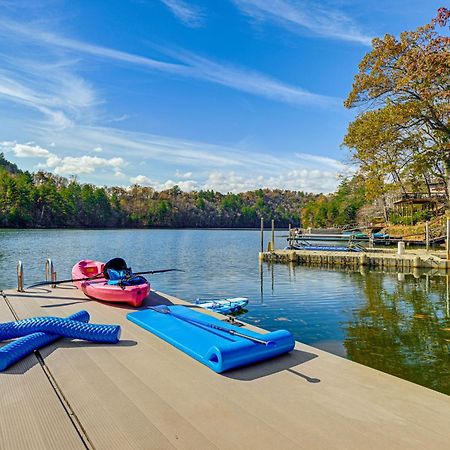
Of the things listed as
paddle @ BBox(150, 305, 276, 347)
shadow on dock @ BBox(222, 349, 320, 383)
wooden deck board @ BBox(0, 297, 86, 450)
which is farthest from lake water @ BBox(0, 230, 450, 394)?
wooden deck board @ BBox(0, 297, 86, 450)

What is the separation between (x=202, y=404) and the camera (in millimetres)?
3512

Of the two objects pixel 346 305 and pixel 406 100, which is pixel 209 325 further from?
pixel 406 100

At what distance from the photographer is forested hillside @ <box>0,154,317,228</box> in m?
73.1

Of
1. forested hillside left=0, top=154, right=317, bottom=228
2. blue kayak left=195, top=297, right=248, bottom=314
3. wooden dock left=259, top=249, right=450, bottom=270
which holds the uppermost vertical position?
forested hillside left=0, top=154, right=317, bottom=228

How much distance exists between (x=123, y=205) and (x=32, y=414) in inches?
3968

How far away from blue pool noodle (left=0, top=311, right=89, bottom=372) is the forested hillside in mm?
73628

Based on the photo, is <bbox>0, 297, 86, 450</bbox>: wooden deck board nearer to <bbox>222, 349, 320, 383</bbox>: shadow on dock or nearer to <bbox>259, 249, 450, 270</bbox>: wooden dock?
<bbox>222, 349, 320, 383</bbox>: shadow on dock

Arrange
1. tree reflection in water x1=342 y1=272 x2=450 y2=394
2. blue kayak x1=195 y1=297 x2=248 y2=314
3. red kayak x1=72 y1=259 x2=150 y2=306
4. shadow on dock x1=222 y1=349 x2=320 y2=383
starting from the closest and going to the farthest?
shadow on dock x1=222 y1=349 x2=320 y2=383
tree reflection in water x1=342 y1=272 x2=450 y2=394
red kayak x1=72 y1=259 x2=150 y2=306
blue kayak x1=195 y1=297 x2=248 y2=314

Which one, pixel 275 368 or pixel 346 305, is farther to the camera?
pixel 346 305

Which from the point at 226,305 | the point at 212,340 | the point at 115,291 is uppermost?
the point at 115,291

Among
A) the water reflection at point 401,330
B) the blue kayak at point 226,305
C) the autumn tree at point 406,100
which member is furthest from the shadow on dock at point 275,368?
the autumn tree at point 406,100

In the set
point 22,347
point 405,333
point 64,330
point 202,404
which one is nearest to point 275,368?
point 202,404

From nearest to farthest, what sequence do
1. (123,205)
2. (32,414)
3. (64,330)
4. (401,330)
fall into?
(32,414) < (64,330) < (401,330) < (123,205)

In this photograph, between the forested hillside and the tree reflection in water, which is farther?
the forested hillside
